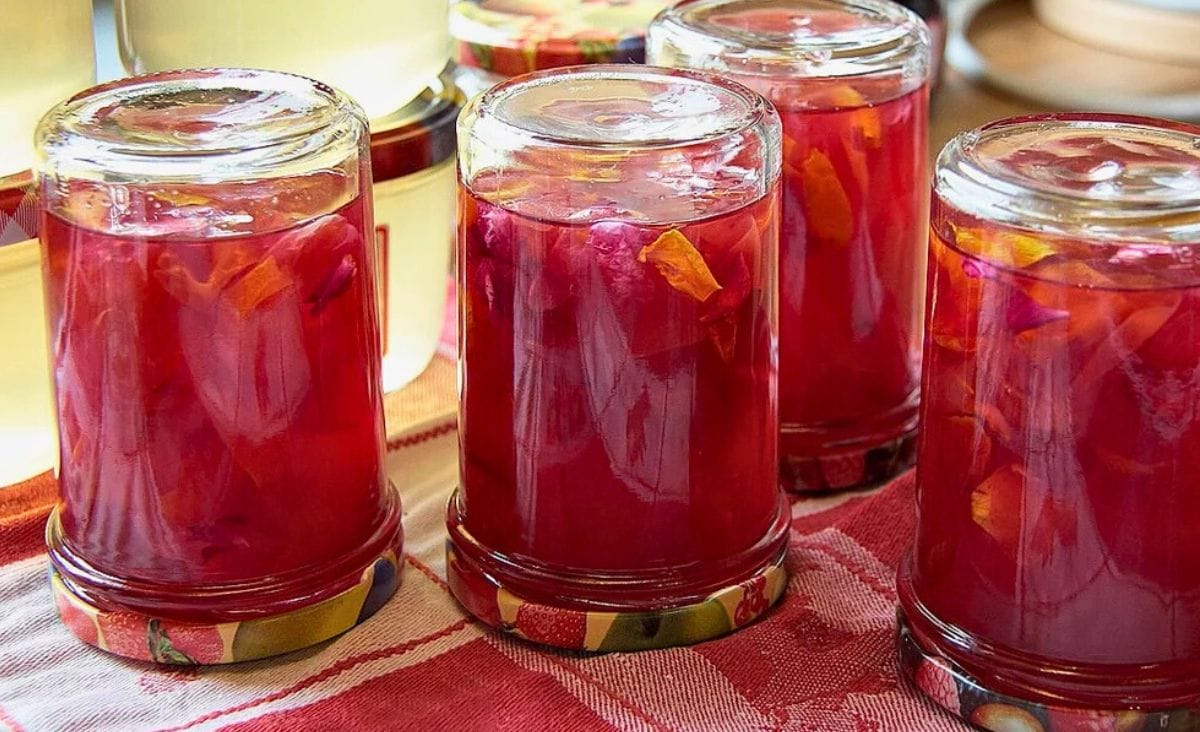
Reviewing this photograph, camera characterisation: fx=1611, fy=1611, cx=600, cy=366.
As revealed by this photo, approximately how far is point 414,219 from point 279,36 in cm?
18

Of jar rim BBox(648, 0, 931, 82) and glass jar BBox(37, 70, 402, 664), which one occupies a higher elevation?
jar rim BBox(648, 0, 931, 82)

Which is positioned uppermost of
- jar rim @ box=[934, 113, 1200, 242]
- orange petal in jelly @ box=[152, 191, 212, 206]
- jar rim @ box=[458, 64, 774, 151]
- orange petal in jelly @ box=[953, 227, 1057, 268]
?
jar rim @ box=[458, 64, 774, 151]

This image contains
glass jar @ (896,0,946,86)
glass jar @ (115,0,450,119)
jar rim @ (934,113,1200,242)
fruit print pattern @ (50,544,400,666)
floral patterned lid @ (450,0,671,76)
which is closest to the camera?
jar rim @ (934,113,1200,242)

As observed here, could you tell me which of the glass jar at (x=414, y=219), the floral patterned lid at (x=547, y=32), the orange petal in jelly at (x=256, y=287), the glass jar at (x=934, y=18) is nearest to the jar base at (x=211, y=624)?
the orange petal in jelly at (x=256, y=287)

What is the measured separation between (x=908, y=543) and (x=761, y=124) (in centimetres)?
27

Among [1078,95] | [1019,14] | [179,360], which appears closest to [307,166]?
[179,360]

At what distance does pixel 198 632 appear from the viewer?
80 cm

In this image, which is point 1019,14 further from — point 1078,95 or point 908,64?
point 908,64

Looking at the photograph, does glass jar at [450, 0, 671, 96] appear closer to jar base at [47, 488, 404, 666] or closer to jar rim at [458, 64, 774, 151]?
jar rim at [458, 64, 774, 151]

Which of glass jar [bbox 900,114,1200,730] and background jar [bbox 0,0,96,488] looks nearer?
glass jar [bbox 900,114,1200,730]

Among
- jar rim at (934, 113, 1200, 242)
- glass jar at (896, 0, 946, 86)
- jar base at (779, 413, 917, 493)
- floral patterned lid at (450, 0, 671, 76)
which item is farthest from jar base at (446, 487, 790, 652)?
glass jar at (896, 0, 946, 86)

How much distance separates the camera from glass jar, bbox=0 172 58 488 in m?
0.86

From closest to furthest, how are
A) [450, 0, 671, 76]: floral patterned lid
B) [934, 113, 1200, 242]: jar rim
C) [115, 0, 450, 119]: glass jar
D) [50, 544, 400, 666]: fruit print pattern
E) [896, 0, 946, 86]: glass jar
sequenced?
[934, 113, 1200, 242]: jar rim → [50, 544, 400, 666]: fruit print pattern → [115, 0, 450, 119]: glass jar → [450, 0, 671, 76]: floral patterned lid → [896, 0, 946, 86]: glass jar

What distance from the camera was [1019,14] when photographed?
1.76 metres
